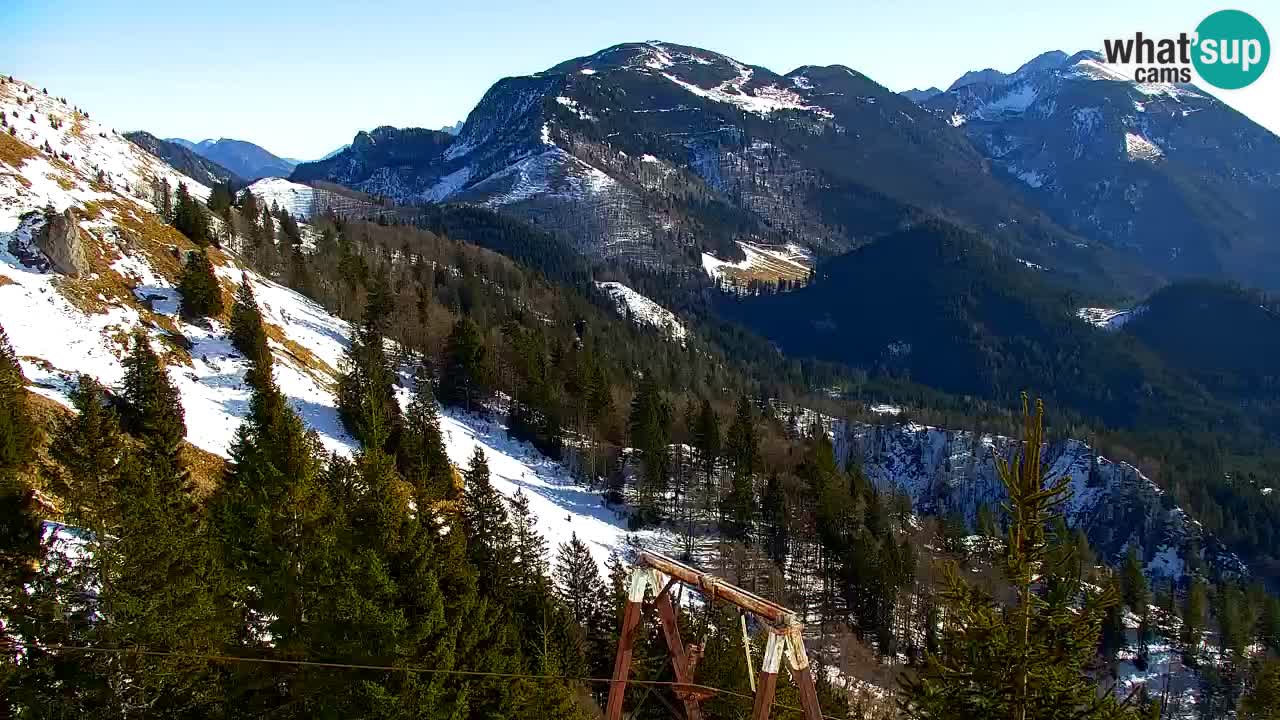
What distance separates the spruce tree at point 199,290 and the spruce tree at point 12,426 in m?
30.1

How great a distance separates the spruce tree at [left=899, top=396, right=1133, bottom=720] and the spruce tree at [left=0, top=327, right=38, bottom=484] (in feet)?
105

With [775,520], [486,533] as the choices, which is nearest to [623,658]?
[486,533]

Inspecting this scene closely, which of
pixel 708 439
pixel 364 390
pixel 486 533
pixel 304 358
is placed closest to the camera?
pixel 486 533

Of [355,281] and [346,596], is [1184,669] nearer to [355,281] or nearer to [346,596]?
[346,596]

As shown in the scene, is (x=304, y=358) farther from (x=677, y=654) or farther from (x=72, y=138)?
(x=72, y=138)

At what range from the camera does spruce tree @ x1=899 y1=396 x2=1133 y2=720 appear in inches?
505

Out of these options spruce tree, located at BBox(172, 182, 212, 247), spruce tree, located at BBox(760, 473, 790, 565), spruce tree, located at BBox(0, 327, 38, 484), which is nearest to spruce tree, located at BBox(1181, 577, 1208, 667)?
spruce tree, located at BBox(760, 473, 790, 565)

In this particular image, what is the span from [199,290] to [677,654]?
69.8 m

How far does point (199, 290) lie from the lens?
69.3 m

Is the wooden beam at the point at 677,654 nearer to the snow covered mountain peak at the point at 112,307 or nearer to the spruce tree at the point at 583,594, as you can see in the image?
the spruce tree at the point at 583,594

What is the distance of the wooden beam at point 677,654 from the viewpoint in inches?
584

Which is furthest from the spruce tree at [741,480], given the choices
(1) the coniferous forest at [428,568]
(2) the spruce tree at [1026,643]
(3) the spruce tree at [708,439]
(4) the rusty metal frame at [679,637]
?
(2) the spruce tree at [1026,643]

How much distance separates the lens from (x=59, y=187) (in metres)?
74.9

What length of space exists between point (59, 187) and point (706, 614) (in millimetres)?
76525
